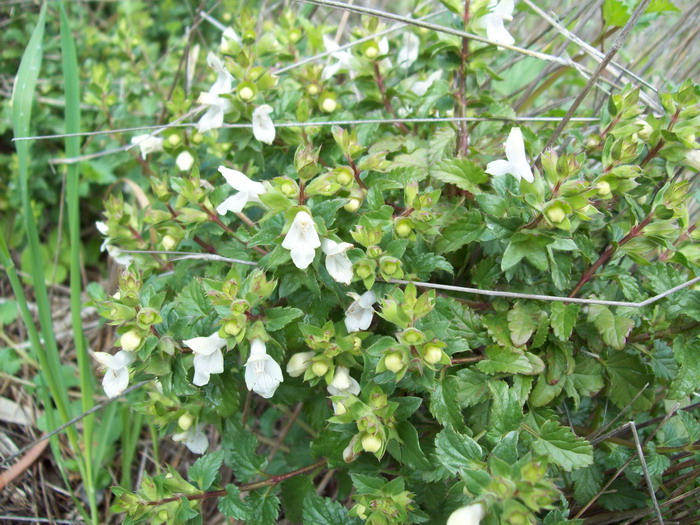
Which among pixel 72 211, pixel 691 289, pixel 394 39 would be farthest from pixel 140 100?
pixel 691 289

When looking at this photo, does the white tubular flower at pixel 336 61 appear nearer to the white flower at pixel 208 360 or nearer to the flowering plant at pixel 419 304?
the flowering plant at pixel 419 304

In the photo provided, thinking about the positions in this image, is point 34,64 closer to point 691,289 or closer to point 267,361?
point 267,361

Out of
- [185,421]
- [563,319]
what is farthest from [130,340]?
[563,319]

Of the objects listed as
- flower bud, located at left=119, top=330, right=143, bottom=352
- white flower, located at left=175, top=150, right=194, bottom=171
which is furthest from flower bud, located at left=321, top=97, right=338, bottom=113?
flower bud, located at left=119, top=330, right=143, bottom=352

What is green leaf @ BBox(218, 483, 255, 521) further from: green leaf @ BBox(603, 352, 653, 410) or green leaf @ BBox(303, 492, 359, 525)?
green leaf @ BBox(603, 352, 653, 410)

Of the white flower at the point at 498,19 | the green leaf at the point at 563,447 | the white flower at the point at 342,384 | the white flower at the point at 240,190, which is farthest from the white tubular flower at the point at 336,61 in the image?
the green leaf at the point at 563,447

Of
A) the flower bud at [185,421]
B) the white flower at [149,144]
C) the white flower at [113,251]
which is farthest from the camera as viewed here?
the white flower at [149,144]
